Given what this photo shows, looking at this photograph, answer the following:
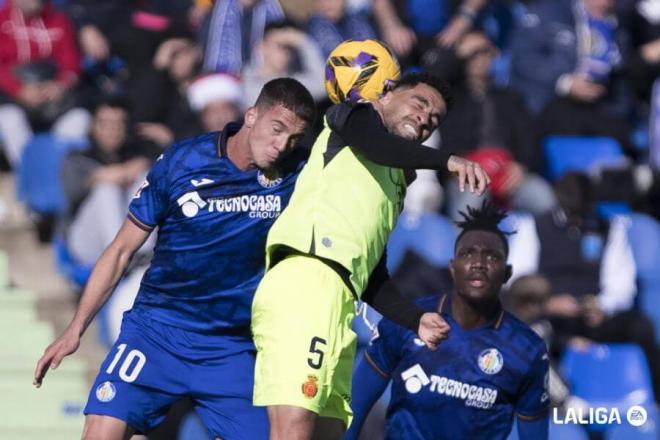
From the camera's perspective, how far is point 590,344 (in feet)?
32.6

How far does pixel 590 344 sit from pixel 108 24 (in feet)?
15.7

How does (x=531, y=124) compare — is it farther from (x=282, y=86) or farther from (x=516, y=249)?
(x=282, y=86)

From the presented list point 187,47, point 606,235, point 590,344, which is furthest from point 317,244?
point 187,47

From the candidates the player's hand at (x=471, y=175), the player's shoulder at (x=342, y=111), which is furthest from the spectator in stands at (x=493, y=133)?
the player's hand at (x=471, y=175)

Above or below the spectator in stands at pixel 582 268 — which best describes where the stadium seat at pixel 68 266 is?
below

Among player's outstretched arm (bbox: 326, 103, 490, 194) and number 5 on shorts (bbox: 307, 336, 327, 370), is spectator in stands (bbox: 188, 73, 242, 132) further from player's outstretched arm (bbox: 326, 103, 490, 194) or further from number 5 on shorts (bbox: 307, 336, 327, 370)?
number 5 on shorts (bbox: 307, 336, 327, 370)

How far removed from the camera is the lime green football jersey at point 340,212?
6016 millimetres

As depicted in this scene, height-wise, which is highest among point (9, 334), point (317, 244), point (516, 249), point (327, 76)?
point (327, 76)

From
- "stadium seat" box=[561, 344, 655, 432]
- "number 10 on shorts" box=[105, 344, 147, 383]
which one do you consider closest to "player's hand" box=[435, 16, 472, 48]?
"stadium seat" box=[561, 344, 655, 432]

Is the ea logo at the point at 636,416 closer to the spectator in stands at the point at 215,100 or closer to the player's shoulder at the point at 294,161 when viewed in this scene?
the player's shoulder at the point at 294,161

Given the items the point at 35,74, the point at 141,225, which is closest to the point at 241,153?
the point at 141,225

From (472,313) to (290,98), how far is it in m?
1.44

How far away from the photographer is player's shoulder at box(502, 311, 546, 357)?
7.10m

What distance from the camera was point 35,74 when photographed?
36.8 ft
